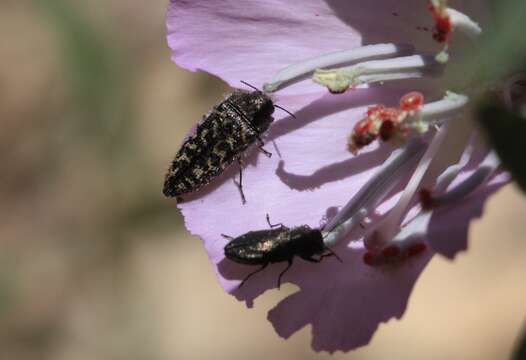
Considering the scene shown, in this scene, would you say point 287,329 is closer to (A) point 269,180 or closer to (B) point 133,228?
(A) point 269,180

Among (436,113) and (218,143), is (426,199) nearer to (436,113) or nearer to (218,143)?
(436,113)

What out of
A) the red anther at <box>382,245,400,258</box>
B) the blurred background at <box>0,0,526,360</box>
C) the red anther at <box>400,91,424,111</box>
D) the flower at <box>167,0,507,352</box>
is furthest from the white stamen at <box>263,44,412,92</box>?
the blurred background at <box>0,0,526,360</box>

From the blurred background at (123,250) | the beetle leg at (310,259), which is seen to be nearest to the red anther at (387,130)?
the beetle leg at (310,259)

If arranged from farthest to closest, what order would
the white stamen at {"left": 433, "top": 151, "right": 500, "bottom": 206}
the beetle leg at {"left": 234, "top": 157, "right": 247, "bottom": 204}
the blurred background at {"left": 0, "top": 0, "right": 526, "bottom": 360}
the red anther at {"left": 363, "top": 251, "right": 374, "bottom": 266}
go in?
the blurred background at {"left": 0, "top": 0, "right": 526, "bottom": 360} < the beetle leg at {"left": 234, "top": 157, "right": 247, "bottom": 204} < the red anther at {"left": 363, "top": 251, "right": 374, "bottom": 266} < the white stamen at {"left": 433, "top": 151, "right": 500, "bottom": 206}

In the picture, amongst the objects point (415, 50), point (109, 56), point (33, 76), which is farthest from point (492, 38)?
point (33, 76)

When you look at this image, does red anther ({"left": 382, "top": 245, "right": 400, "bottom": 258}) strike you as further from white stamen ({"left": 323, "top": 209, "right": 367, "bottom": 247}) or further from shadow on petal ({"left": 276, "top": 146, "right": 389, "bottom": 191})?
shadow on petal ({"left": 276, "top": 146, "right": 389, "bottom": 191})

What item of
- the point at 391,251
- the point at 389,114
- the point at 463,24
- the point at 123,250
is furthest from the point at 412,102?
the point at 123,250
